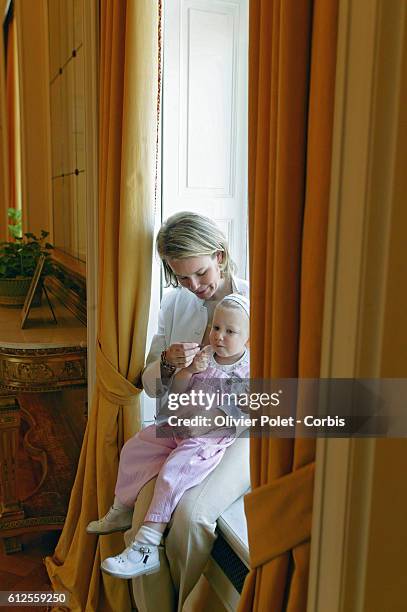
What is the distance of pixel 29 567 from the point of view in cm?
213

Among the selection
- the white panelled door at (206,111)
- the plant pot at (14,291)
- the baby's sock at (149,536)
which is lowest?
the baby's sock at (149,536)

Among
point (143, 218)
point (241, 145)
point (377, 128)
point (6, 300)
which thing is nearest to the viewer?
point (377, 128)

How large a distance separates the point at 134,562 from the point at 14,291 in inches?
62.4

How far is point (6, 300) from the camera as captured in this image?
8.59ft

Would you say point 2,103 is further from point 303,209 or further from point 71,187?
point 303,209

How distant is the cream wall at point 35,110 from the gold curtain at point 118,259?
69.3 inches

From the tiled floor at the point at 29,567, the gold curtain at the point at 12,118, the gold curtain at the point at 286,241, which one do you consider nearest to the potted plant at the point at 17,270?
the tiled floor at the point at 29,567

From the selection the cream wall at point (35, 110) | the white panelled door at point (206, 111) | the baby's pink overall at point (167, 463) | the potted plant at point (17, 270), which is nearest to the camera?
the baby's pink overall at point (167, 463)

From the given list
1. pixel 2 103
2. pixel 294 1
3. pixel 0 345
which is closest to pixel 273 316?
pixel 294 1

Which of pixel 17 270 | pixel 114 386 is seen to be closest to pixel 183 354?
pixel 114 386

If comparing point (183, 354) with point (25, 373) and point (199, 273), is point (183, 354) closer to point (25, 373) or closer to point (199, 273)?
point (199, 273)

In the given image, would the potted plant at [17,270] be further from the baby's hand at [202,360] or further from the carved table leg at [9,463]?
the baby's hand at [202,360]

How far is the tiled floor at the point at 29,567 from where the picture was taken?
A: 2.01 m

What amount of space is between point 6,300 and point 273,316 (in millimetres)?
1973
